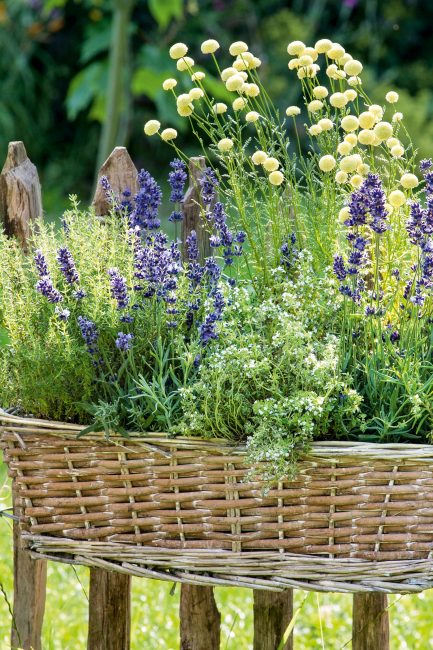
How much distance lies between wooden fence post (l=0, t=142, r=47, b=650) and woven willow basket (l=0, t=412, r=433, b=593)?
0.51 metres

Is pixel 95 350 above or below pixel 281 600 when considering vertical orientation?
above

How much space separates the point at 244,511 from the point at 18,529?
0.77 m

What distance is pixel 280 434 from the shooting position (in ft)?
5.91

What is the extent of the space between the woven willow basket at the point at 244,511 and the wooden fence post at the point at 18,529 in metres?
0.51

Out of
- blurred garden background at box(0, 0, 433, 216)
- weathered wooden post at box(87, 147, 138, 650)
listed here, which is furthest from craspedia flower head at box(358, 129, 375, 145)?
blurred garden background at box(0, 0, 433, 216)

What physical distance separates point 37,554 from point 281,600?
0.61 meters

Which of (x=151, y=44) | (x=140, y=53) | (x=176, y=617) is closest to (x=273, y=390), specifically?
(x=176, y=617)

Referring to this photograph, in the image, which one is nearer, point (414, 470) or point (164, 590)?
point (414, 470)

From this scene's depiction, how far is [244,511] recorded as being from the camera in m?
1.92

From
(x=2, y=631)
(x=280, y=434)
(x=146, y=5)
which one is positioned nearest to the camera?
(x=280, y=434)

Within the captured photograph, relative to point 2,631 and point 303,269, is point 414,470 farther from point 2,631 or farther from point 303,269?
point 2,631

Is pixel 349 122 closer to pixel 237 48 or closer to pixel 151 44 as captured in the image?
pixel 237 48

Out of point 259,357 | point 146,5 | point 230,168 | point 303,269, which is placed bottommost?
point 259,357

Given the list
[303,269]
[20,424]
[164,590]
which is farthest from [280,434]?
[164,590]
